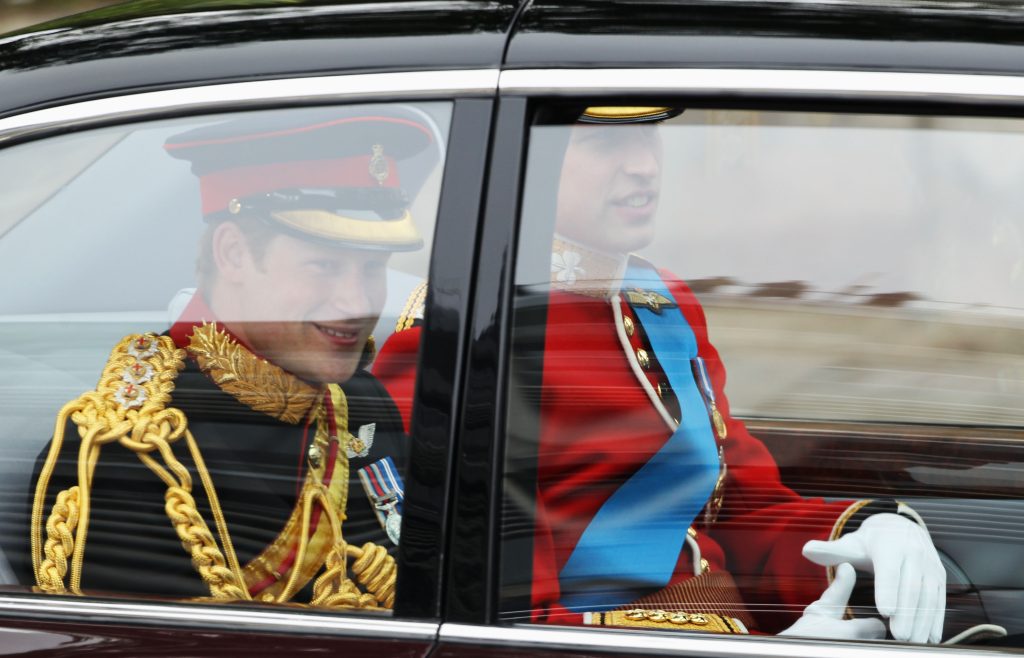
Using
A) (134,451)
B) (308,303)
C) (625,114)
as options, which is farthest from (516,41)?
(134,451)

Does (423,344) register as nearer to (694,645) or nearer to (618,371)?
(618,371)

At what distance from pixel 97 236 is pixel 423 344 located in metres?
0.54

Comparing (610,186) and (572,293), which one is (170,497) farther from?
(610,186)

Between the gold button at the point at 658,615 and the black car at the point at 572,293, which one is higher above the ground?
the black car at the point at 572,293

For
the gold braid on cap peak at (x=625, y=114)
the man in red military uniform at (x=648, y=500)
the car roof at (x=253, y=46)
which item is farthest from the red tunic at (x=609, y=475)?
the car roof at (x=253, y=46)

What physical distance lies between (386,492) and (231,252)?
37 centimetres

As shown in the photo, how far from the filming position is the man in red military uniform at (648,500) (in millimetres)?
1345

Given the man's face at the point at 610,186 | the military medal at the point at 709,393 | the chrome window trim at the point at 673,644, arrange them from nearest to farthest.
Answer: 1. the chrome window trim at the point at 673,644
2. the man's face at the point at 610,186
3. the military medal at the point at 709,393

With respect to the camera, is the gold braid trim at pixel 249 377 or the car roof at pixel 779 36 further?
the gold braid trim at pixel 249 377

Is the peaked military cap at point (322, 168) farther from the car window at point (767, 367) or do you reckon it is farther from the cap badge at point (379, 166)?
the car window at point (767, 367)

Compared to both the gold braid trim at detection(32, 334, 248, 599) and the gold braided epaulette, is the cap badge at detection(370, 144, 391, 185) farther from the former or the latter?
the gold braid trim at detection(32, 334, 248, 599)

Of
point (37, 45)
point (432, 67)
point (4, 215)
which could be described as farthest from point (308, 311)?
point (37, 45)

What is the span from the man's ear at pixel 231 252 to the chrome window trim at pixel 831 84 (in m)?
0.50

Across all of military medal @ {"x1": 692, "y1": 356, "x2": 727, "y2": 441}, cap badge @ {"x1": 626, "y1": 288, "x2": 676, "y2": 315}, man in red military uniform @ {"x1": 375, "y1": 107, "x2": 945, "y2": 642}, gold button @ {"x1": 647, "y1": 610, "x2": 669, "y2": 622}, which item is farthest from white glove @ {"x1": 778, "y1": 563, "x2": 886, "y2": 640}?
cap badge @ {"x1": 626, "y1": 288, "x2": 676, "y2": 315}
